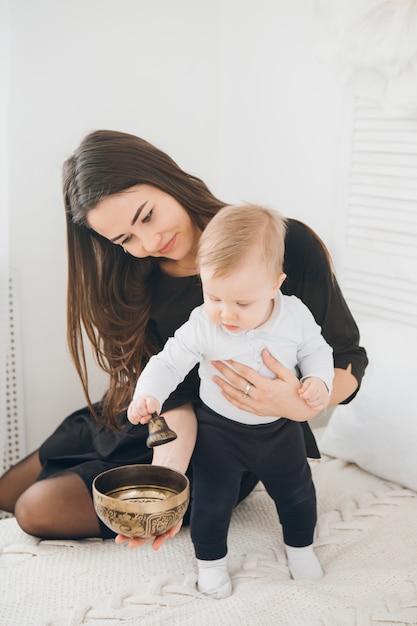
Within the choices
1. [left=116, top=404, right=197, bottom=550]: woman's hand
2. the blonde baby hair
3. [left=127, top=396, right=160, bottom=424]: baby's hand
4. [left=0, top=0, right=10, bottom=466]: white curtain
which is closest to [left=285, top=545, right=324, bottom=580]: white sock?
[left=116, top=404, right=197, bottom=550]: woman's hand

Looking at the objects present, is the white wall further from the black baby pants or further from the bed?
the black baby pants

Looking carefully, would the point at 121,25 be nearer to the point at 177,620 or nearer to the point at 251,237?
the point at 251,237

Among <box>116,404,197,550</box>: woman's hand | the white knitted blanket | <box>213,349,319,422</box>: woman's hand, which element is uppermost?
<box>213,349,319,422</box>: woman's hand

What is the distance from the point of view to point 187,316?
1.75 metres

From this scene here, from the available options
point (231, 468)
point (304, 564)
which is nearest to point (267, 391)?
point (231, 468)

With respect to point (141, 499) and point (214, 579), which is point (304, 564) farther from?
point (141, 499)

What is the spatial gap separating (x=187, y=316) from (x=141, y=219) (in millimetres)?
302

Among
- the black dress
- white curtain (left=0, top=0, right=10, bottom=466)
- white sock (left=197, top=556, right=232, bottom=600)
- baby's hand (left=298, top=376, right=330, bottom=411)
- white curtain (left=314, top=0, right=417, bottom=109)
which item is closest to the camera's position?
baby's hand (left=298, top=376, right=330, bottom=411)

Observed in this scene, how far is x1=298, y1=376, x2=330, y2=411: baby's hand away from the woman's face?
1.45 feet

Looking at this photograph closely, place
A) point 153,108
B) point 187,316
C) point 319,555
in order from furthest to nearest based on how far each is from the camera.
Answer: point 153,108 → point 187,316 → point 319,555

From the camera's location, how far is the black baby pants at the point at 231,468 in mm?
1493

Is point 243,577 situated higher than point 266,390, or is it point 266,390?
point 266,390

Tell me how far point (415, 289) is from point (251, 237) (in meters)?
0.93

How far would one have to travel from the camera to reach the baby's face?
1309 mm
